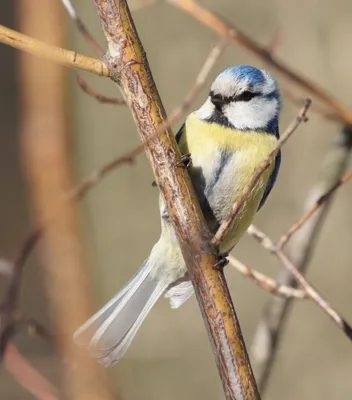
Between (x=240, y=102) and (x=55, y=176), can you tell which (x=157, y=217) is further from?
(x=55, y=176)

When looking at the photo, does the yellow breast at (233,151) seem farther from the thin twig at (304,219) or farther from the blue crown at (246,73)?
the thin twig at (304,219)

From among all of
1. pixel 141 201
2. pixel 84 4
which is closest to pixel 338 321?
pixel 141 201

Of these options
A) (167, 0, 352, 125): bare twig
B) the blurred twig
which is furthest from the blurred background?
(167, 0, 352, 125): bare twig

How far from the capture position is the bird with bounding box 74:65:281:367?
1351 mm

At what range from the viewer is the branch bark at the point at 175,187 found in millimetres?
886

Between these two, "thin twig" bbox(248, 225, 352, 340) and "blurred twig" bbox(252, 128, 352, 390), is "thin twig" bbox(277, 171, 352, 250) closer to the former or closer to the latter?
"thin twig" bbox(248, 225, 352, 340)

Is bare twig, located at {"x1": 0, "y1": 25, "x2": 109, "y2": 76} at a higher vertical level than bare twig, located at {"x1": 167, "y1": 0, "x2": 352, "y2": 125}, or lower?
lower

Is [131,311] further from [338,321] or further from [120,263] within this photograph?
[120,263]

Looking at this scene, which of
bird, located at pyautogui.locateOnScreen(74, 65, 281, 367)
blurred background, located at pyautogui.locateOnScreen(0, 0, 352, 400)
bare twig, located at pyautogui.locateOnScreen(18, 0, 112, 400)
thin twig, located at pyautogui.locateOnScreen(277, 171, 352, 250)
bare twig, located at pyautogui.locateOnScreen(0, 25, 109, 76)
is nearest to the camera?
bare twig, located at pyautogui.locateOnScreen(18, 0, 112, 400)

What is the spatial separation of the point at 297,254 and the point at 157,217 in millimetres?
2044

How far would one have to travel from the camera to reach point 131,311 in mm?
1387

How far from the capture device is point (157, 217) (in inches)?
142

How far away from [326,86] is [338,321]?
2.41 m

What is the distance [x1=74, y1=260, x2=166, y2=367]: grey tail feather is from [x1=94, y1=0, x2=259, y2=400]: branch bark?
0.89 ft
